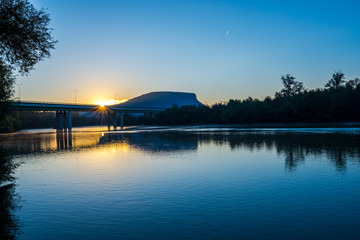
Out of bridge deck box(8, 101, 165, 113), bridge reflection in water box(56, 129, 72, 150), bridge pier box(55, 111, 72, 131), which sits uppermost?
bridge deck box(8, 101, 165, 113)

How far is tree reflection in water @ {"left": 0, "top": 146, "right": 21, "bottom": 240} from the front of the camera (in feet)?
35.2

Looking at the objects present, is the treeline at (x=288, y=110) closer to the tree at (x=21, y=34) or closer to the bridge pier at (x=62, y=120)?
the bridge pier at (x=62, y=120)

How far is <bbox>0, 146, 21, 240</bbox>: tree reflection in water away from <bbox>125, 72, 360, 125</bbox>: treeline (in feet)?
347

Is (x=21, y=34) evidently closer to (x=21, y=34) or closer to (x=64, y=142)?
(x=21, y=34)

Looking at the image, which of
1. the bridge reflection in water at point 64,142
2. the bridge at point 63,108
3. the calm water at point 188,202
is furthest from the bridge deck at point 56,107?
the calm water at point 188,202

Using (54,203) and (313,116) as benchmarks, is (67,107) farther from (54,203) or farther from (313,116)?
(54,203)

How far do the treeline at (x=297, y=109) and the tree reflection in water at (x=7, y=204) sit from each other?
105902mm

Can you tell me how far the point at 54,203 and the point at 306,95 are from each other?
371ft

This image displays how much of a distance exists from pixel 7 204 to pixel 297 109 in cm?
11048

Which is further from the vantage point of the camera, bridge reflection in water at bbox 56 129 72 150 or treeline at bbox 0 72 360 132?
treeline at bbox 0 72 360 132

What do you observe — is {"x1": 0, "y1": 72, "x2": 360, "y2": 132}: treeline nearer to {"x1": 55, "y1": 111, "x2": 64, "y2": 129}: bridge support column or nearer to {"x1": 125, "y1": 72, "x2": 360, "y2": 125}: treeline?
{"x1": 125, "y1": 72, "x2": 360, "y2": 125}: treeline

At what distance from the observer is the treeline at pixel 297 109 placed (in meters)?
104

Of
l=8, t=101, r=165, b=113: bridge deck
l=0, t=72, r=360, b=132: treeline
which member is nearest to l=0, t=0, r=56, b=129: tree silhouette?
l=0, t=72, r=360, b=132: treeline

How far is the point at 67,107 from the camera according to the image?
5069 inches
